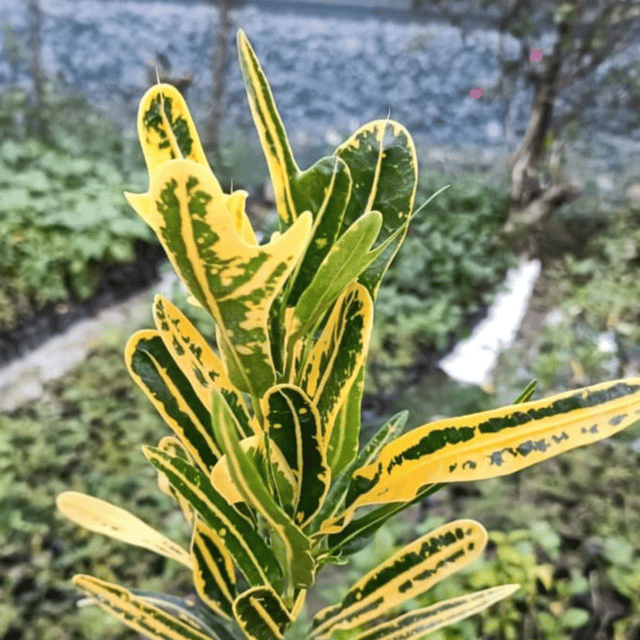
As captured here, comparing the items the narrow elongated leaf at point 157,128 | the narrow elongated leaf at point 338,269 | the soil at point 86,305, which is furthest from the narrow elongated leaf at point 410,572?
the soil at point 86,305

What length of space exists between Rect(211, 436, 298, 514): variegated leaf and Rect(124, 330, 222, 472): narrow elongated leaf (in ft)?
0.24

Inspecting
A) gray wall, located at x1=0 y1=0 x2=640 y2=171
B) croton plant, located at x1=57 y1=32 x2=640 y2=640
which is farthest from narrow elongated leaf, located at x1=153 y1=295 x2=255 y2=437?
gray wall, located at x1=0 y1=0 x2=640 y2=171

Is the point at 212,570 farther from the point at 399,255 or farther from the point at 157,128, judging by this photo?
the point at 399,255

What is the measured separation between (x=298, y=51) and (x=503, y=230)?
1.74 metres

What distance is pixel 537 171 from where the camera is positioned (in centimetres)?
392

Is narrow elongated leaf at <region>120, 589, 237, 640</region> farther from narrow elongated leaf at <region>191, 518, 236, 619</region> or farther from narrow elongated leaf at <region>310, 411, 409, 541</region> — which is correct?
narrow elongated leaf at <region>310, 411, 409, 541</region>

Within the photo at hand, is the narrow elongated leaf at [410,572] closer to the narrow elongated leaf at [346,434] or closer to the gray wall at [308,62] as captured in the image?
the narrow elongated leaf at [346,434]

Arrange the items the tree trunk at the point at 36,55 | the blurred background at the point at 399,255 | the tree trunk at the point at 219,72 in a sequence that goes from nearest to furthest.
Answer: the blurred background at the point at 399,255 → the tree trunk at the point at 219,72 → the tree trunk at the point at 36,55

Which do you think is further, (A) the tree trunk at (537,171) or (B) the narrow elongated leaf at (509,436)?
(A) the tree trunk at (537,171)

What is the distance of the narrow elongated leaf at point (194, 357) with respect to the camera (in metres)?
0.59

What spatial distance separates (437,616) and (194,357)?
1.12 ft

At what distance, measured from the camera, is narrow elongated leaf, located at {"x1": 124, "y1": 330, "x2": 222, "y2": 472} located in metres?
0.63

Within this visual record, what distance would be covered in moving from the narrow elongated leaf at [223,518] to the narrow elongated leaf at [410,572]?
110 millimetres

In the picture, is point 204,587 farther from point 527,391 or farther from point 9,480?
point 9,480
